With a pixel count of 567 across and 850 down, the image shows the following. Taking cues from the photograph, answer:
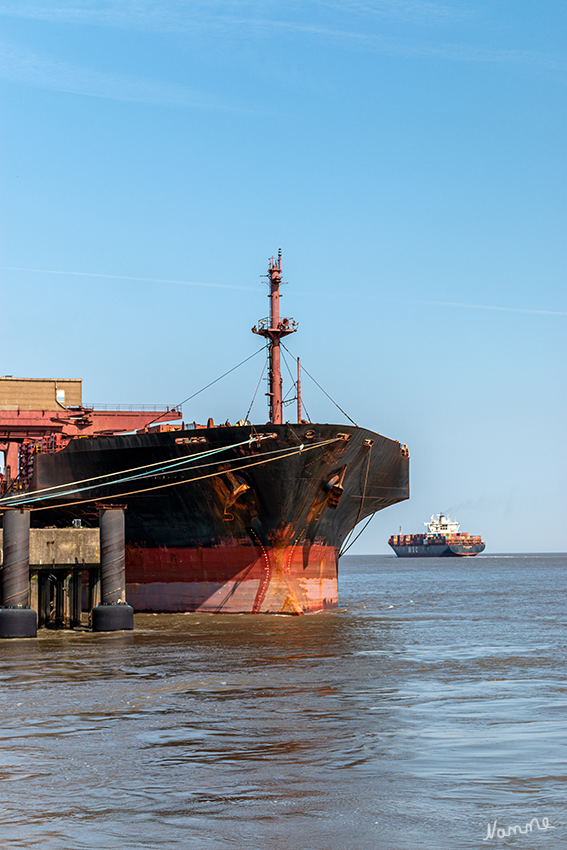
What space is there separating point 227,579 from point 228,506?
2.34m

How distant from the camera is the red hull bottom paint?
29.3 meters

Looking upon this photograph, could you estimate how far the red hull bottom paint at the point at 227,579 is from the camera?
1154 inches

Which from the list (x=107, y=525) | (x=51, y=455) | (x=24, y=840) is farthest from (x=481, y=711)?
(x=51, y=455)

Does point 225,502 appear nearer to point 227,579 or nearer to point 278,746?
point 227,579

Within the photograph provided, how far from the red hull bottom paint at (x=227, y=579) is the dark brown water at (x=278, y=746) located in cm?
766

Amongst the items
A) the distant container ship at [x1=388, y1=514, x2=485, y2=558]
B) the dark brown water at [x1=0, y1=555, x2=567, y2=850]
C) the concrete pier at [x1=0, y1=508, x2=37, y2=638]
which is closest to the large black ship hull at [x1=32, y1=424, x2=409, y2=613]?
the concrete pier at [x1=0, y1=508, x2=37, y2=638]

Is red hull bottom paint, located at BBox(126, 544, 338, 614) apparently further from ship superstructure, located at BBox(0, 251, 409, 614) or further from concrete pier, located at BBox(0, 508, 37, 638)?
concrete pier, located at BBox(0, 508, 37, 638)

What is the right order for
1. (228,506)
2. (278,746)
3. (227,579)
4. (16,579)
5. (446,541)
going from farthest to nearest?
(446,541) → (227,579) → (228,506) → (16,579) → (278,746)

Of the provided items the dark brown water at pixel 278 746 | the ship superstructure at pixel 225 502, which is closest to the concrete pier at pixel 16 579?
the dark brown water at pixel 278 746

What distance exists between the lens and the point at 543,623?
31.4 meters

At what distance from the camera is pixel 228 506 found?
29281mm

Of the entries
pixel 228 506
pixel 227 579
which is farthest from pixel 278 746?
pixel 227 579

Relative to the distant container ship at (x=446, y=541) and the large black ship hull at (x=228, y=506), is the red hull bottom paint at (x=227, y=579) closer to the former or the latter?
the large black ship hull at (x=228, y=506)

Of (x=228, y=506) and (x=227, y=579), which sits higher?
(x=228, y=506)
